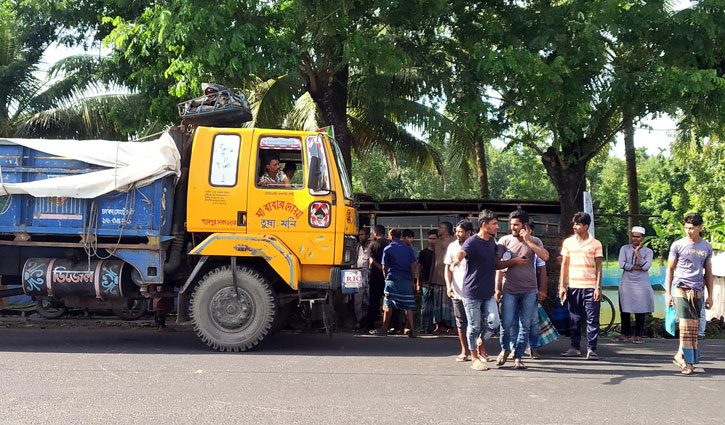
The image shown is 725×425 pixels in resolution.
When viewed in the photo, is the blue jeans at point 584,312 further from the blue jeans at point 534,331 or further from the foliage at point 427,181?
the foliage at point 427,181

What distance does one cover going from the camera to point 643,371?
7395 millimetres

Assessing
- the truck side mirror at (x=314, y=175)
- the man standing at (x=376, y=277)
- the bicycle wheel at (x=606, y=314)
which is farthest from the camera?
the bicycle wheel at (x=606, y=314)

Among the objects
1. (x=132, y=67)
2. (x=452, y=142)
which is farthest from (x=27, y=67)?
(x=452, y=142)

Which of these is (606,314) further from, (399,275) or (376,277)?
(399,275)

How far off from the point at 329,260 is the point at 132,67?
667 centimetres

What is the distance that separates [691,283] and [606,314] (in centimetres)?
596

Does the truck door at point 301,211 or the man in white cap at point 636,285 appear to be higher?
the truck door at point 301,211

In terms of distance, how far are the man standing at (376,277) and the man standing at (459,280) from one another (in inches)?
106

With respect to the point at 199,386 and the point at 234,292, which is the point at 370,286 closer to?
the point at 234,292

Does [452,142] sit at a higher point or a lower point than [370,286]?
Result: higher

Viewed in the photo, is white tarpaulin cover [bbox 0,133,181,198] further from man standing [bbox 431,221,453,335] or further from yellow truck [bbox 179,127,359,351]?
man standing [bbox 431,221,453,335]

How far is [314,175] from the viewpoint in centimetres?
811

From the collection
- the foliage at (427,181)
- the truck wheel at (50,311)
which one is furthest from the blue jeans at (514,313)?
the foliage at (427,181)

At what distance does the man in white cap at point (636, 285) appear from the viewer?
973 centimetres
